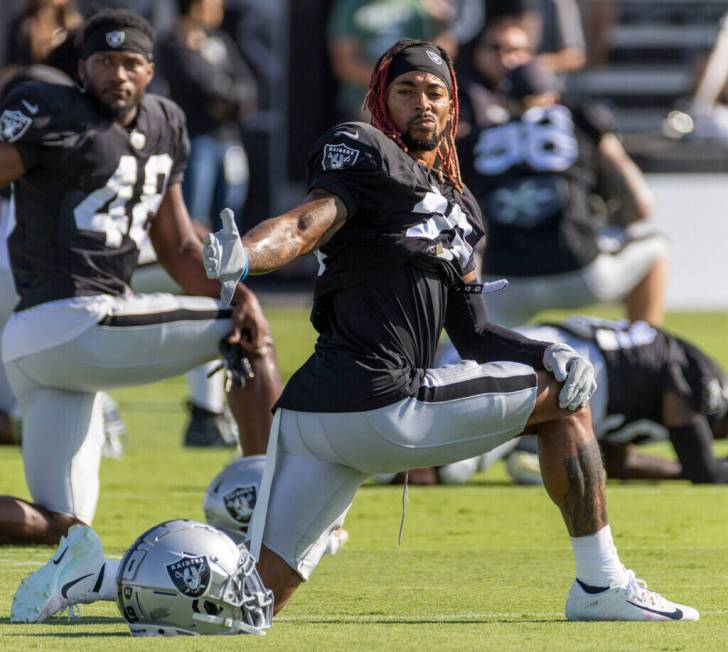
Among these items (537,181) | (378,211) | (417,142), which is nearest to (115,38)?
(417,142)

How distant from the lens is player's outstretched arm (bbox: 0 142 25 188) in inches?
239

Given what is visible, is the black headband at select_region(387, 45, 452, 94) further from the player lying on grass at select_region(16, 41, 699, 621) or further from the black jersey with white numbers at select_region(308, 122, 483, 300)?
the black jersey with white numbers at select_region(308, 122, 483, 300)

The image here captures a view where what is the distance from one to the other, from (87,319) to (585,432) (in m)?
1.95

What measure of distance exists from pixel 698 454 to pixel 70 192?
2.84 metres

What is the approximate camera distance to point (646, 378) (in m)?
7.54

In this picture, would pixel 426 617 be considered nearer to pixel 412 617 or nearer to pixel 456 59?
pixel 412 617

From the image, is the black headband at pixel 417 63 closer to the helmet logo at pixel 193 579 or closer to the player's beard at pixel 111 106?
the helmet logo at pixel 193 579

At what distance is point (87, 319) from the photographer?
6195mm

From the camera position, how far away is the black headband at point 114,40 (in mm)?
6320

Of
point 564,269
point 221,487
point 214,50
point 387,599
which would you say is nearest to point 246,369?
point 221,487

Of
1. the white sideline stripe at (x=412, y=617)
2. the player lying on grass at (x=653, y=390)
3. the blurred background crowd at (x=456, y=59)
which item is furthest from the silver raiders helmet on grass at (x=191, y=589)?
the blurred background crowd at (x=456, y=59)

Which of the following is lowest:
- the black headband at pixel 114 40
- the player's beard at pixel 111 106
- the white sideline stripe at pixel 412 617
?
the white sideline stripe at pixel 412 617

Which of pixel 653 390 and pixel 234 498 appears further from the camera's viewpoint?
pixel 653 390

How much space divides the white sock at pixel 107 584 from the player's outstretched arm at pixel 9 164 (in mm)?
1556
